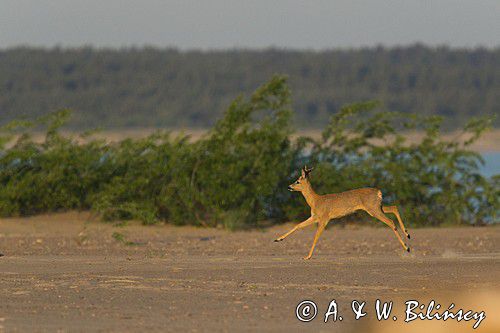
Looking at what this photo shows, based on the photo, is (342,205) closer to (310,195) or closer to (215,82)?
(310,195)

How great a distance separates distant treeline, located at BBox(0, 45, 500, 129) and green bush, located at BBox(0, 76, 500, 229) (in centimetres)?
5443

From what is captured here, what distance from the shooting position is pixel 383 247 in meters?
19.3

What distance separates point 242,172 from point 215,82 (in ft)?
260

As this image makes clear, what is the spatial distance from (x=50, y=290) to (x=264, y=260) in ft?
13.6

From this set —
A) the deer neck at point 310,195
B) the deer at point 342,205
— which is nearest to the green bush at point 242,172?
the deer neck at point 310,195

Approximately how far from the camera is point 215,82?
102m

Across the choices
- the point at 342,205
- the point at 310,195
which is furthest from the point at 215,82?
the point at 342,205

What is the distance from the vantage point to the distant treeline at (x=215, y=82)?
88375 millimetres

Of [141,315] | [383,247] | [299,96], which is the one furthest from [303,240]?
[299,96]

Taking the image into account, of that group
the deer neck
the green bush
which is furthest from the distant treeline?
the deer neck

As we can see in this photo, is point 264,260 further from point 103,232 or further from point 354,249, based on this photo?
point 103,232

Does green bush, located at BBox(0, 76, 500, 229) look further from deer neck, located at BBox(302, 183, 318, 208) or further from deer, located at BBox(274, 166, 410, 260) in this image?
deer, located at BBox(274, 166, 410, 260)

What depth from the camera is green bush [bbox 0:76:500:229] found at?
2277cm

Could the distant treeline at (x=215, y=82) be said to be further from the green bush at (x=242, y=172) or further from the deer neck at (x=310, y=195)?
the deer neck at (x=310, y=195)
